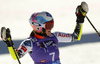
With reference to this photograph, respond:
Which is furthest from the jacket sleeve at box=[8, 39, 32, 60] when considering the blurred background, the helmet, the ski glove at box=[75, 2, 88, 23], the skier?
the blurred background

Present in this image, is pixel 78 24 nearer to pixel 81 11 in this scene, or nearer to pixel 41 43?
pixel 81 11

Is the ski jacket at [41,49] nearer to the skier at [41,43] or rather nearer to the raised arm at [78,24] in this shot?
the skier at [41,43]

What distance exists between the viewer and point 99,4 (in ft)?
34.9

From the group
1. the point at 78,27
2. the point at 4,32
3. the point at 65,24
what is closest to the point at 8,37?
the point at 4,32

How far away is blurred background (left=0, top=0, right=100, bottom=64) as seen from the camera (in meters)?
5.53

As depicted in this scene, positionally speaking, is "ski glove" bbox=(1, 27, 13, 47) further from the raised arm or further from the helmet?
the raised arm

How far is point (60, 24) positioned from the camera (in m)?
8.17

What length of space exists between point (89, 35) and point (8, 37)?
165 inches

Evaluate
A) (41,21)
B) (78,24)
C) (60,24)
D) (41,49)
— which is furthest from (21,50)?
(60,24)

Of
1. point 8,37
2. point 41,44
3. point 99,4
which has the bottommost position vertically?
point 99,4

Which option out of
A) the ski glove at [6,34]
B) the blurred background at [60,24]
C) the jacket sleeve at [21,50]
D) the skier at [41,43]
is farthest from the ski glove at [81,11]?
the blurred background at [60,24]

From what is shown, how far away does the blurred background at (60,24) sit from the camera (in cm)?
553

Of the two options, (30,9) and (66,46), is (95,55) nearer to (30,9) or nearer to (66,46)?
(66,46)

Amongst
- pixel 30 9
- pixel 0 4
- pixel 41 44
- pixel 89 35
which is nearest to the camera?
pixel 41 44
